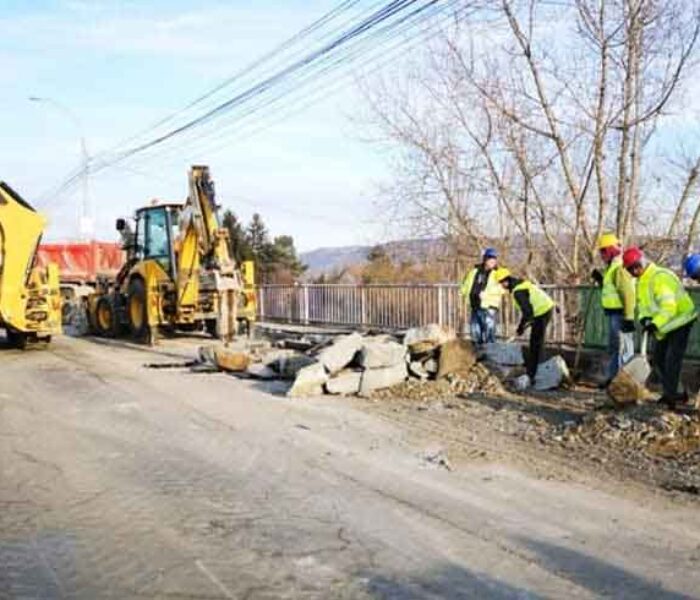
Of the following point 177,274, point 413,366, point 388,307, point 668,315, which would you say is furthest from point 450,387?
point 177,274

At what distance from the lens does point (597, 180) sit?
1875cm

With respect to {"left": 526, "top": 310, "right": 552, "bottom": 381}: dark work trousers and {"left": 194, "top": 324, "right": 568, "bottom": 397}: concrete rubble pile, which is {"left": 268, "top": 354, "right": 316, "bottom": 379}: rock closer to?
{"left": 194, "top": 324, "right": 568, "bottom": 397}: concrete rubble pile

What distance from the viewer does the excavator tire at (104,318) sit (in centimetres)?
2409

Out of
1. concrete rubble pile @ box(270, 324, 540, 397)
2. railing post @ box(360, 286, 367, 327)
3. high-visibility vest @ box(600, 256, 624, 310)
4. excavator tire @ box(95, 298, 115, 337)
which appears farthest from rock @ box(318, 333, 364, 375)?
excavator tire @ box(95, 298, 115, 337)

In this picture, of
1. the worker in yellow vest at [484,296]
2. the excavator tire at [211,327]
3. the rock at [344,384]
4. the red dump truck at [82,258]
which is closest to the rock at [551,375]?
the worker in yellow vest at [484,296]

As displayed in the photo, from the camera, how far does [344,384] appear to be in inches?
A: 499

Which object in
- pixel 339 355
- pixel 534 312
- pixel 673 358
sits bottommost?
pixel 339 355

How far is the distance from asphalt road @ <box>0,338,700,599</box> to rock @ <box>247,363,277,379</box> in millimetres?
3502

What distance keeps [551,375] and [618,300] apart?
137 cm

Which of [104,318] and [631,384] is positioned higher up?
[104,318]

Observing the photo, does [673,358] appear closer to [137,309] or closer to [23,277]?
[23,277]

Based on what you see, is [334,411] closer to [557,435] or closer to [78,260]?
[557,435]

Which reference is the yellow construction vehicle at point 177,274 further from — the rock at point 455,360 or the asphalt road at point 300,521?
the asphalt road at point 300,521

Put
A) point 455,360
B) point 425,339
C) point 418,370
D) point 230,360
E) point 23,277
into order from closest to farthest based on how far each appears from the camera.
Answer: point 455,360
point 418,370
point 425,339
point 230,360
point 23,277
